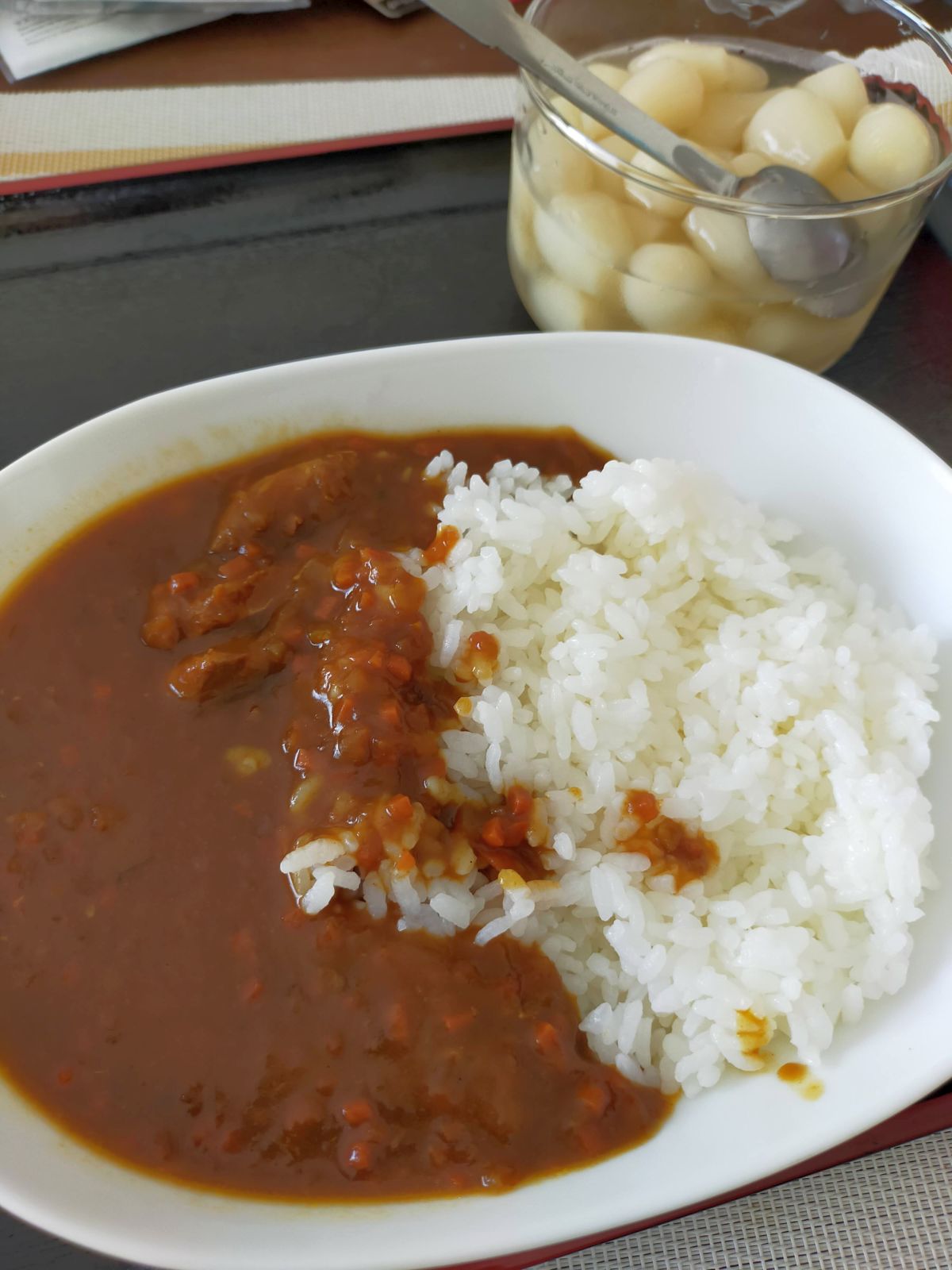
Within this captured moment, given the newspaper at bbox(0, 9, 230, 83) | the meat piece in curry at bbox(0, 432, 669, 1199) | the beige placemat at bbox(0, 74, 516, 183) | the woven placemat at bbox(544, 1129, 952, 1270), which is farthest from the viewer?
the newspaper at bbox(0, 9, 230, 83)

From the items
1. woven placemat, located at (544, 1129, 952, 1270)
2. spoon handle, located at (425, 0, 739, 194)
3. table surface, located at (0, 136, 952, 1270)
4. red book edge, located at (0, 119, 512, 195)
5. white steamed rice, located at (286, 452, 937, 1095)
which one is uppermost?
spoon handle, located at (425, 0, 739, 194)

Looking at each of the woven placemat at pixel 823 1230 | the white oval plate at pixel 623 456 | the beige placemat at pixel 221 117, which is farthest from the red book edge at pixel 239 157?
the woven placemat at pixel 823 1230

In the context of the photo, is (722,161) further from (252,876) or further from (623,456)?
(252,876)

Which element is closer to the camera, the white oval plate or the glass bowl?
the white oval plate

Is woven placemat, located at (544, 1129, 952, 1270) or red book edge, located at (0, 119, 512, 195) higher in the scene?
red book edge, located at (0, 119, 512, 195)

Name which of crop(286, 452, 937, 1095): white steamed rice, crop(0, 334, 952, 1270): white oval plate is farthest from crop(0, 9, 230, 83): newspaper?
crop(286, 452, 937, 1095): white steamed rice

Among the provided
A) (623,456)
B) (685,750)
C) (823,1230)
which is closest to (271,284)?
(623,456)

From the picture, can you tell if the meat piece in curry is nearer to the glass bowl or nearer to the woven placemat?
the woven placemat
